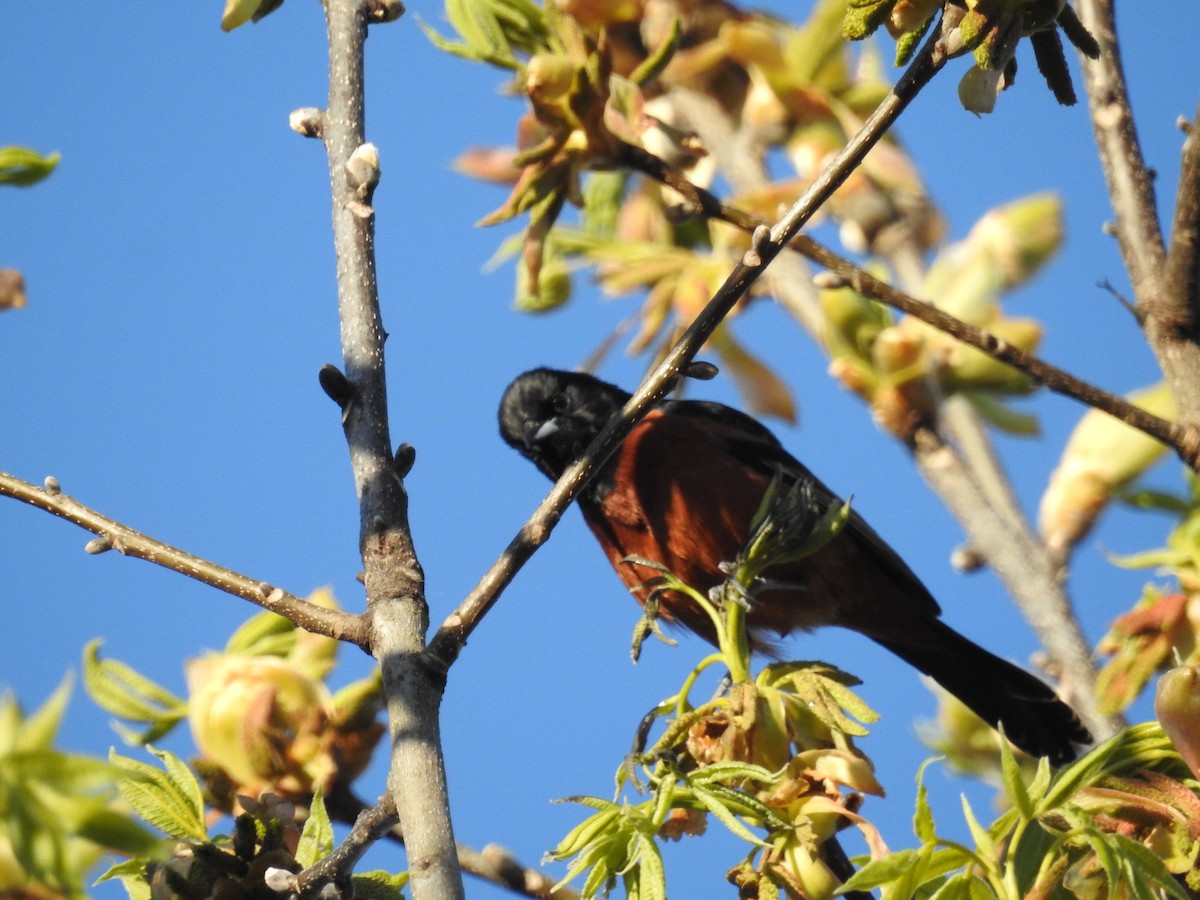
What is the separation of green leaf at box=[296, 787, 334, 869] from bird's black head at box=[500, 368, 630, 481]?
3.13 m

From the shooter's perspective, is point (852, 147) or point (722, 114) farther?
point (722, 114)

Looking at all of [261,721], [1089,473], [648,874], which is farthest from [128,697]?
[1089,473]

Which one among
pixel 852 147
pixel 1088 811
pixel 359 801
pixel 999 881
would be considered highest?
pixel 852 147

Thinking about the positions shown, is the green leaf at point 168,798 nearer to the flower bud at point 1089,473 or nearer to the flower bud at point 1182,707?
the flower bud at point 1182,707

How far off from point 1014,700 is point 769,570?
0.98m

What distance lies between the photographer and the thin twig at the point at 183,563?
5.90 feet

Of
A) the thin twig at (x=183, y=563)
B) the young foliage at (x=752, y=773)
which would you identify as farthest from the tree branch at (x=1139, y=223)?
the thin twig at (x=183, y=563)

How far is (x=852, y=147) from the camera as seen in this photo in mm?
1744

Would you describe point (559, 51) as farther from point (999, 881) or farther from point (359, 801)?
point (999, 881)

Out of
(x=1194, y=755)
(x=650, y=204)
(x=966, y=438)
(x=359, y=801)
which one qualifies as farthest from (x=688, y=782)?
(x=650, y=204)

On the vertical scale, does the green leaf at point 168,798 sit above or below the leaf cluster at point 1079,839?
above

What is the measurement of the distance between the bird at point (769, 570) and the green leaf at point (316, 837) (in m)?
2.16

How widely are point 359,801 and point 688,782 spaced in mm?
1013

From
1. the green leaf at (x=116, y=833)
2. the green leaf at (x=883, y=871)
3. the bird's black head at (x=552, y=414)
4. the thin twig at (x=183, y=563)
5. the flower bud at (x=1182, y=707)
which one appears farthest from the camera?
the bird's black head at (x=552, y=414)
